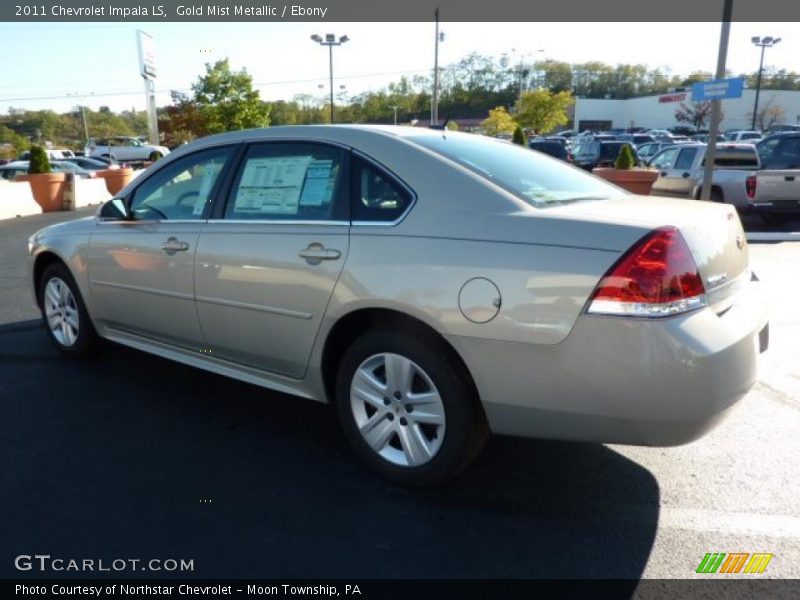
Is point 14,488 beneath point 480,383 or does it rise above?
beneath

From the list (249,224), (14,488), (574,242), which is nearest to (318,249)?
(249,224)

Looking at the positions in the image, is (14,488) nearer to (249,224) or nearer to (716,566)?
(249,224)

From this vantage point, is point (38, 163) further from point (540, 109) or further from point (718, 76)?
point (540, 109)

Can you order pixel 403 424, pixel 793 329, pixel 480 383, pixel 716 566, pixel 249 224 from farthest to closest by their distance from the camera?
pixel 793 329 → pixel 249 224 → pixel 403 424 → pixel 480 383 → pixel 716 566

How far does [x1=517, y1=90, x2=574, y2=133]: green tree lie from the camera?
169ft

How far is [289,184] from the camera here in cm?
339

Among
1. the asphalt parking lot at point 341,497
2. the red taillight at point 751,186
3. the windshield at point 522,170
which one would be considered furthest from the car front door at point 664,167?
the windshield at point 522,170

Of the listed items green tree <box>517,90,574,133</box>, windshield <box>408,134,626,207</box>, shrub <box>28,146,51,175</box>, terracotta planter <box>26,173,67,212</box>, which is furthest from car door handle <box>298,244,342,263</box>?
green tree <box>517,90,574,133</box>

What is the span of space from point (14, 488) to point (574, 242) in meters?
2.81

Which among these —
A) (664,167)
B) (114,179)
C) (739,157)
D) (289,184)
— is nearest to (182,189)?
(289,184)

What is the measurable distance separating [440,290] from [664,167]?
486 inches

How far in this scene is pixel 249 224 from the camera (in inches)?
135

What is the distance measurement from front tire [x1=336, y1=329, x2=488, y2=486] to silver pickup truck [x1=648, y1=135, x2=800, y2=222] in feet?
34.7

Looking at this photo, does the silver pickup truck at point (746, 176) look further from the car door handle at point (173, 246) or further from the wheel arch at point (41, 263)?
the wheel arch at point (41, 263)
